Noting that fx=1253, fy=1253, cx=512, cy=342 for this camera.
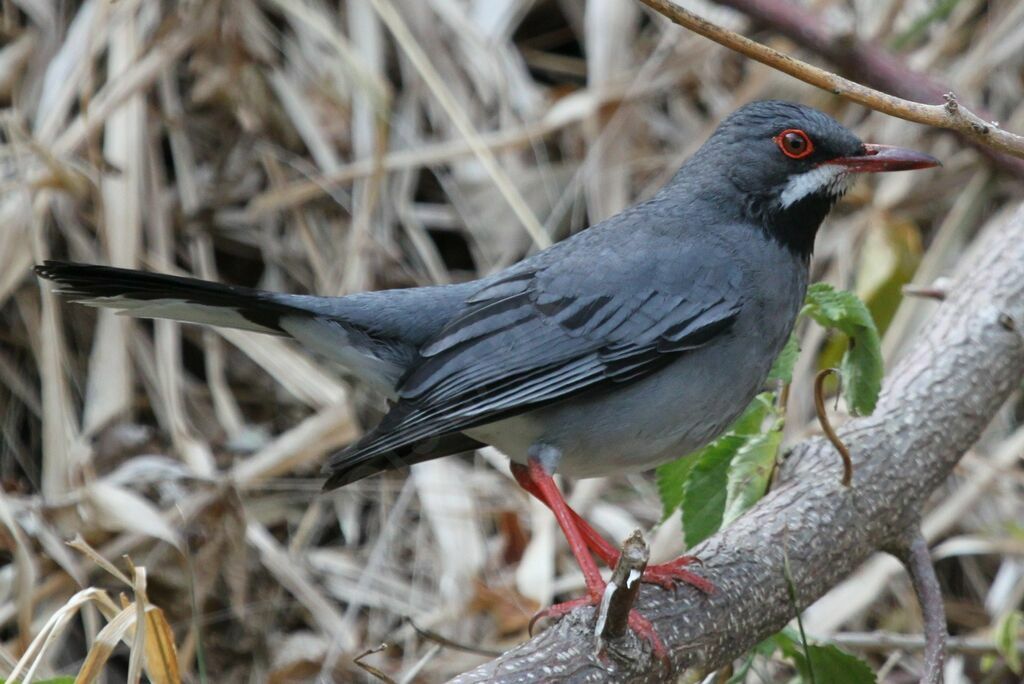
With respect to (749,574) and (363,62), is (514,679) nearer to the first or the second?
(749,574)

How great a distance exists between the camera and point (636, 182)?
698 cm

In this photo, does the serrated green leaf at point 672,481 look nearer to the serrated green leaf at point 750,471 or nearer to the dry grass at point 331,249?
the serrated green leaf at point 750,471

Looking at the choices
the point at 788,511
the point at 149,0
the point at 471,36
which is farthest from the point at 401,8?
Result: the point at 788,511

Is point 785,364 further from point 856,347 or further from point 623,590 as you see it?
point 623,590

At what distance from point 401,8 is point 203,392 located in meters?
2.37

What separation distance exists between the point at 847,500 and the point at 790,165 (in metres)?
1.17

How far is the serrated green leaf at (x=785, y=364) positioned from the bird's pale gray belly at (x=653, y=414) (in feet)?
0.12

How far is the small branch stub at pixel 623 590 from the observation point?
2.89 m

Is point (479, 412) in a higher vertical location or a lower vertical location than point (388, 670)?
higher

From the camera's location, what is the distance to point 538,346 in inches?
163

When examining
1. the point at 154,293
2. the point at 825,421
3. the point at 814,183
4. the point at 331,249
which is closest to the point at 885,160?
the point at 814,183

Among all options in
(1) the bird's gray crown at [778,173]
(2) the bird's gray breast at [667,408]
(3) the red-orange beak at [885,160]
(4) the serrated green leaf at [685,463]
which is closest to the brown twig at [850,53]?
(1) the bird's gray crown at [778,173]

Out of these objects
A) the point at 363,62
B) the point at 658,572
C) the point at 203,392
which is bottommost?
the point at 203,392

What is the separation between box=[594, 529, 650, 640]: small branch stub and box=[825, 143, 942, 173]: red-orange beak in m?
1.91
